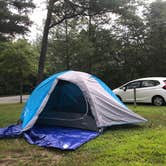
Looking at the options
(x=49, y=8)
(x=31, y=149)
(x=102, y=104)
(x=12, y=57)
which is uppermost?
(x=49, y=8)

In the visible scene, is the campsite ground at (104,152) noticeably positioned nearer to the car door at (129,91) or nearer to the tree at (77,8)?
the car door at (129,91)

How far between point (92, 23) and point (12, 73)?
28.6 ft

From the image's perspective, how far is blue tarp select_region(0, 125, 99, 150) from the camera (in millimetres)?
5078

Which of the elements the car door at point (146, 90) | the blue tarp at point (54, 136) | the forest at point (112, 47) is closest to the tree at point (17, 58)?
the forest at point (112, 47)

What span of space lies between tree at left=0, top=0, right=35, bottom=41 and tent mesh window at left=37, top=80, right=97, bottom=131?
4.83 m

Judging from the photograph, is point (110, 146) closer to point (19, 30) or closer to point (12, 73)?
point (19, 30)

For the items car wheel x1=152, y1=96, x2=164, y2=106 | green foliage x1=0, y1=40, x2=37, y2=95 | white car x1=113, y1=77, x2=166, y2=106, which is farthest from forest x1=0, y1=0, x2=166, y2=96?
car wheel x1=152, y1=96, x2=164, y2=106

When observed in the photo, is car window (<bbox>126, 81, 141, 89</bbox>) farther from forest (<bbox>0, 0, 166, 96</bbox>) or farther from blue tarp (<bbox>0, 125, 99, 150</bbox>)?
forest (<bbox>0, 0, 166, 96</bbox>)

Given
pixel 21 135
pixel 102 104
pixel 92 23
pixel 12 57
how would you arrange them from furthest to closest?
pixel 92 23 < pixel 12 57 < pixel 102 104 < pixel 21 135

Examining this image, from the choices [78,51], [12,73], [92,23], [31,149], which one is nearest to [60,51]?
[78,51]

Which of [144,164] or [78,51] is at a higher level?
[78,51]

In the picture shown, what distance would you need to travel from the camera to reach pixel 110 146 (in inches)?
191

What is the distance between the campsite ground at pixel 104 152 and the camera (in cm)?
410

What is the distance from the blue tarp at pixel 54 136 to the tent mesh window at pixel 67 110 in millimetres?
249
